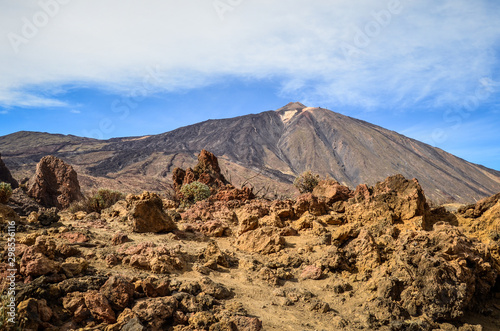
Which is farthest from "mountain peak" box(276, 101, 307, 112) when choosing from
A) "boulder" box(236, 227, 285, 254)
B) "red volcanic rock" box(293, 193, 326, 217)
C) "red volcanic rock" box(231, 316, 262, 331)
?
"red volcanic rock" box(231, 316, 262, 331)

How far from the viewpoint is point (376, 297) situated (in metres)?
4.93

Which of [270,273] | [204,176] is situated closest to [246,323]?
[270,273]

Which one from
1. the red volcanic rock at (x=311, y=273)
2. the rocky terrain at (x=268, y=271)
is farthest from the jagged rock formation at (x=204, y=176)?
the red volcanic rock at (x=311, y=273)

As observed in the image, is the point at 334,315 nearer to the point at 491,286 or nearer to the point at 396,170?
the point at 491,286

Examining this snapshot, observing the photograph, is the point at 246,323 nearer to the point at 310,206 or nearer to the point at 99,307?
the point at 99,307

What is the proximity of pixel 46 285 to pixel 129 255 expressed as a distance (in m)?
1.77

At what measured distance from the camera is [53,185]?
44.8 ft

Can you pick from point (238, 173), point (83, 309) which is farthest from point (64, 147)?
point (83, 309)

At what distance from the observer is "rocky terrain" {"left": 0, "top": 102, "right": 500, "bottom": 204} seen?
67750 mm

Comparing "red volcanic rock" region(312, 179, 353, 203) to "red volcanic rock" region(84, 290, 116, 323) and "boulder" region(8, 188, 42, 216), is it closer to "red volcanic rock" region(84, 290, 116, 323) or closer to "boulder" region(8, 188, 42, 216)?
"red volcanic rock" region(84, 290, 116, 323)

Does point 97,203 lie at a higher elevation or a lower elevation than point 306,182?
lower

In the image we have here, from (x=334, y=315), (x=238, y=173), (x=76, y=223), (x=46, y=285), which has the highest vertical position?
(x=238, y=173)

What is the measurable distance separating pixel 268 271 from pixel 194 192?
25.1 feet

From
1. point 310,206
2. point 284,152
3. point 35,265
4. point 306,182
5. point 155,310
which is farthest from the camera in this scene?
point 284,152
